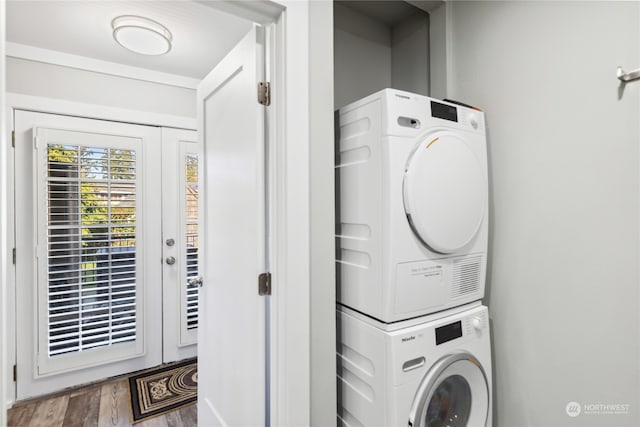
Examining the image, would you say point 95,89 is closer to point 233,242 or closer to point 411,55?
point 233,242

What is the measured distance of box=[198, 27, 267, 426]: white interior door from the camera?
4.11 feet

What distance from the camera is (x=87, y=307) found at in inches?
96.3

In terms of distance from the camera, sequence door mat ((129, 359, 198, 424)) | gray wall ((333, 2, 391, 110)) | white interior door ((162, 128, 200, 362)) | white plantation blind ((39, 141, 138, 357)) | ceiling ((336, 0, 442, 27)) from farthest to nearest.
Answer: white interior door ((162, 128, 200, 362)) → white plantation blind ((39, 141, 138, 357)) → door mat ((129, 359, 198, 424)) → gray wall ((333, 2, 391, 110)) → ceiling ((336, 0, 442, 27))

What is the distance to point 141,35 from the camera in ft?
7.03

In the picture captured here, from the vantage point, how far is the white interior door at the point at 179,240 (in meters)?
2.79

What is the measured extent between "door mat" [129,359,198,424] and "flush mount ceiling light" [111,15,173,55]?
2406mm

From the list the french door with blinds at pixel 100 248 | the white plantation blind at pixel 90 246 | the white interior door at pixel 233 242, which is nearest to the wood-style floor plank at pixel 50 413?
the french door with blinds at pixel 100 248

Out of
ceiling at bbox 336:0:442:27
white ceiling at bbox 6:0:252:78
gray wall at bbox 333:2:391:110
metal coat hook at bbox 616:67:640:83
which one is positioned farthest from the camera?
white ceiling at bbox 6:0:252:78

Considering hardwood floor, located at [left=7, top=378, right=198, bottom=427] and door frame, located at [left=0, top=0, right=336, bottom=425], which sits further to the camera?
hardwood floor, located at [left=7, top=378, right=198, bottom=427]

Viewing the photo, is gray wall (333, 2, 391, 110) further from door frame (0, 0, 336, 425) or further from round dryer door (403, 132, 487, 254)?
round dryer door (403, 132, 487, 254)

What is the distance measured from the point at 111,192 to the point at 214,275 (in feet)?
4.78

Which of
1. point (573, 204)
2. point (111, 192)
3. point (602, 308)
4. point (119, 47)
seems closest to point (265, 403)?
point (602, 308)

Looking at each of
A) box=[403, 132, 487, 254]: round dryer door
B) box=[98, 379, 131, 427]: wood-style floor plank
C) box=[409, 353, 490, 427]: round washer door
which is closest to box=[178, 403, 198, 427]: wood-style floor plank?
box=[98, 379, 131, 427]: wood-style floor plank

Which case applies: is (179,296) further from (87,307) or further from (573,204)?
(573,204)
